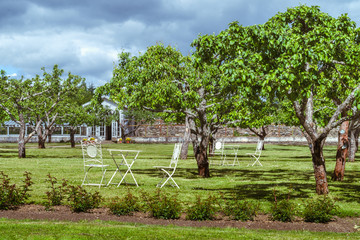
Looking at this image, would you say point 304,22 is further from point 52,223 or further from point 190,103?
point 52,223

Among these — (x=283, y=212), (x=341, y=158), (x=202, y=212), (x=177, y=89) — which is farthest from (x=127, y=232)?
(x=341, y=158)

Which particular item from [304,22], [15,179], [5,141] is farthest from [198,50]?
[5,141]

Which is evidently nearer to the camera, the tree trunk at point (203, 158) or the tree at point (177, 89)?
the tree at point (177, 89)

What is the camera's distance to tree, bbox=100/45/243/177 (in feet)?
49.5

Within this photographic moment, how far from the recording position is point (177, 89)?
15.3 meters

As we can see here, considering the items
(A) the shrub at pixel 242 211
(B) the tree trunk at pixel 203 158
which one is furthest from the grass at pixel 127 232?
(B) the tree trunk at pixel 203 158

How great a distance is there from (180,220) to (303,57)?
392 centimetres

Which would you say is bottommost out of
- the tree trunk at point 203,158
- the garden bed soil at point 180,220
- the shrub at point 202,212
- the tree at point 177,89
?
the garden bed soil at point 180,220

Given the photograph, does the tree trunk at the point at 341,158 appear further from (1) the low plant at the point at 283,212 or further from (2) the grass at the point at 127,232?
(2) the grass at the point at 127,232

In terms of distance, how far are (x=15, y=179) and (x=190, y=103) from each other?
615 centimetres

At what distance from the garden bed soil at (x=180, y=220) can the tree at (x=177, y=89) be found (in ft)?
19.9

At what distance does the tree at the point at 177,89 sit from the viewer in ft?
49.5

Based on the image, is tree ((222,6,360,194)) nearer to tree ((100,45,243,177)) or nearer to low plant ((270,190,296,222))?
low plant ((270,190,296,222))

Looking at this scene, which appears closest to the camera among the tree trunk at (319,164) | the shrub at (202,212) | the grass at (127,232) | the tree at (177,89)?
the grass at (127,232)
